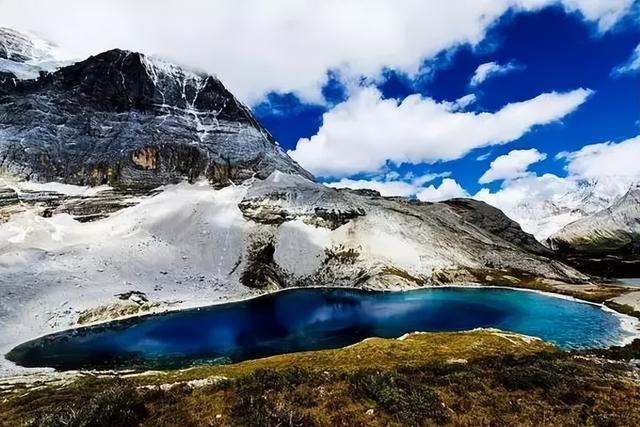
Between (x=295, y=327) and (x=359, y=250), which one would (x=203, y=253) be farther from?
(x=295, y=327)

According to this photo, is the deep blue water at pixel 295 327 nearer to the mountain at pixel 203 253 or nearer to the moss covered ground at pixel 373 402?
the mountain at pixel 203 253

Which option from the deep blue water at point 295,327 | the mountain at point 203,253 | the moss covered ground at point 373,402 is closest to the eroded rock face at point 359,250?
the mountain at point 203,253

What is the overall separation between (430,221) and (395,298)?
255 ft

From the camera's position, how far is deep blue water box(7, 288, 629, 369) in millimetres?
73062

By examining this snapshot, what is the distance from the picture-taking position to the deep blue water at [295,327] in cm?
7306

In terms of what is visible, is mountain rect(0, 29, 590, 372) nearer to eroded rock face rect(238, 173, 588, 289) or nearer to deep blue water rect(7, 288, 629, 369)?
eroded rock face rect(238, 173, 588, 289)

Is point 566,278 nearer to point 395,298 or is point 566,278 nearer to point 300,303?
point 395,298

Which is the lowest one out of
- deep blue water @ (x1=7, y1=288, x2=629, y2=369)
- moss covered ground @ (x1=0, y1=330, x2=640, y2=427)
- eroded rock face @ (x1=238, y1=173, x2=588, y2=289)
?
deep blue water @ (x1=7, y1=288, x2=629, y2=369)

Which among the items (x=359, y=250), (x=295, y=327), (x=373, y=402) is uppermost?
(x=359, y=250)

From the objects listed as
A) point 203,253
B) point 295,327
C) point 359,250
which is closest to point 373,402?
point 295,327

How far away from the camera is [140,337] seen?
8669 cm

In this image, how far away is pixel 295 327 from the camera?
92.2m

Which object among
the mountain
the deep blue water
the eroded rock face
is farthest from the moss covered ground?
the eroded rock face

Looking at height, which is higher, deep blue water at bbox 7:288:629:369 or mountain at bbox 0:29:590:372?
mountain at bbox 0:29:590:372
